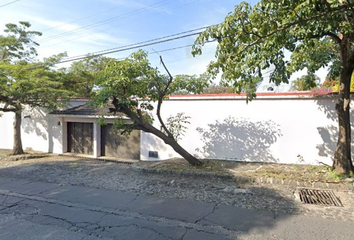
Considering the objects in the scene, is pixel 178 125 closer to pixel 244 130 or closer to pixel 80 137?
pixel 244 130

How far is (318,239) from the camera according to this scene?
11.2ft

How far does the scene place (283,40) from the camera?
532 cm

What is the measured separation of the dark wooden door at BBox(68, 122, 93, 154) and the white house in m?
0.78

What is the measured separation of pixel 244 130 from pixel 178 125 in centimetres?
254

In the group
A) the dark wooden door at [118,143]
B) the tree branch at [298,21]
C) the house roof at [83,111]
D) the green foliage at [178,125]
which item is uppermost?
the tree branch at [298,21]

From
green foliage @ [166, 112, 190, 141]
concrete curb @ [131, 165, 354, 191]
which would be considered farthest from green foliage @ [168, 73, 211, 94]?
concrete curb @ [131, 165, 354, 191]

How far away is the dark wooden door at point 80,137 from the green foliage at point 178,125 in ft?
18.6

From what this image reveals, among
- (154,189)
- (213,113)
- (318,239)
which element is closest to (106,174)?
(154,189)

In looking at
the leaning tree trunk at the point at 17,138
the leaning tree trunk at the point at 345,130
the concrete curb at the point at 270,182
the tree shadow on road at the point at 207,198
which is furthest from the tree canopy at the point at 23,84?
the leaning tree trunk at the point at 345,130

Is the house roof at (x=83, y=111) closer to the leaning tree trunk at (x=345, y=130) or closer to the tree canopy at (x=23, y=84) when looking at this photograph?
the tree canopy at (x=23, y=84)

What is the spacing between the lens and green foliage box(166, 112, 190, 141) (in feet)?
29.4

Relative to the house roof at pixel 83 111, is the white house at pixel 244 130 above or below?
below

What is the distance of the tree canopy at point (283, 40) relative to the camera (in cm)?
466

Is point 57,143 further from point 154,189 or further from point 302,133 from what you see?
point 302,133
